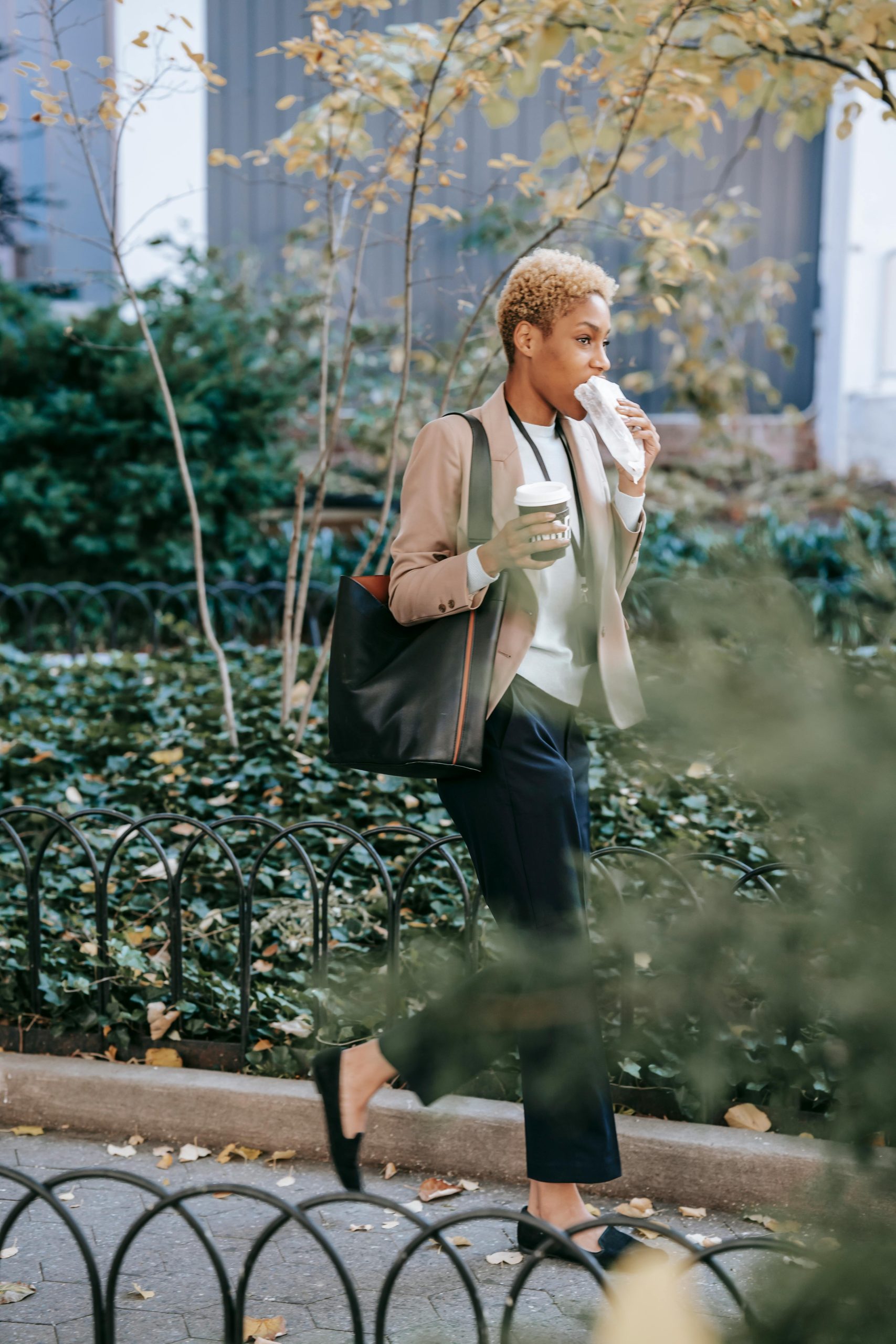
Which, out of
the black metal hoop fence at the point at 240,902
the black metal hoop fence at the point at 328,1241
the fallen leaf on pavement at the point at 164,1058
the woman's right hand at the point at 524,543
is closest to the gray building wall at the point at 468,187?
the black metal hoop fence at the point at 240,902

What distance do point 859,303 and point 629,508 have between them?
32.4 feet

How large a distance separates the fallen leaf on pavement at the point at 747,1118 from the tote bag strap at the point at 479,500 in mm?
→ 1509

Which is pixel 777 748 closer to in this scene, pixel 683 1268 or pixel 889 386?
pixel 683 1268

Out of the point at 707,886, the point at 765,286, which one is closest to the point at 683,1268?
the point at 707,886

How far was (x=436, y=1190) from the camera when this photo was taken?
2820mm

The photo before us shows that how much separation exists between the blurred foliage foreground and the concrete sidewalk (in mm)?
310

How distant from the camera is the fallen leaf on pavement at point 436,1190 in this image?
2.79 meters

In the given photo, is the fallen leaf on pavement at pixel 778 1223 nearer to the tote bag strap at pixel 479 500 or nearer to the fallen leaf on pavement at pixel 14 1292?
the tote bag strap at pixel 479 500

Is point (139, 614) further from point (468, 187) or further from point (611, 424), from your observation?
point (611, 424)

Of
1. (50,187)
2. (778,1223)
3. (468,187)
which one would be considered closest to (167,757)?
(778,1223)

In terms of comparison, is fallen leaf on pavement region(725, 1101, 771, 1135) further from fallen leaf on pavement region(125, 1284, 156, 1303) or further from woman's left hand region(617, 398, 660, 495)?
woman's left hand region(617, 398, 660, 495)

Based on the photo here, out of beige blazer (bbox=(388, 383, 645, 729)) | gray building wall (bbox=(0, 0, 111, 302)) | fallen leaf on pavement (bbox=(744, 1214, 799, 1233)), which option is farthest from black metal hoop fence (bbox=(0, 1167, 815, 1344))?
gray building wall (bbox=(0, 0, 111, 302))

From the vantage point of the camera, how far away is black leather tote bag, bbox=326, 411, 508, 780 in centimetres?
227

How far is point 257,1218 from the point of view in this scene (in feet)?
8.93
